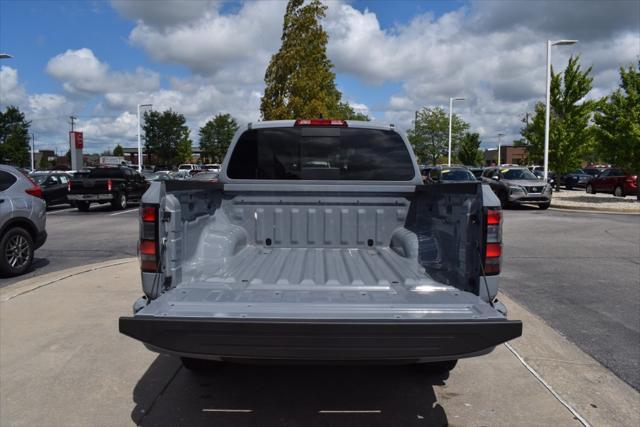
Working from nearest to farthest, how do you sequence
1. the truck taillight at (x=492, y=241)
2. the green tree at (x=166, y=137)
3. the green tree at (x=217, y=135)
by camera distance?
the truck taillight at (x=492, y=241)
the green tree at (x=166, y=137)
the green tree at (x=217, y=135)

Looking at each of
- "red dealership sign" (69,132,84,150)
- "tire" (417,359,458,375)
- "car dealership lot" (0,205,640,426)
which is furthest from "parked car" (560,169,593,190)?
"red dealership sign" (69,132,84,150)

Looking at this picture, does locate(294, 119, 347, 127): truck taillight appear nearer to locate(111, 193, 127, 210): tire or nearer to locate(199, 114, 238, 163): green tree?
locate(111, 193, 127, 210): tire

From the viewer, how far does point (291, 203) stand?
14.5ft

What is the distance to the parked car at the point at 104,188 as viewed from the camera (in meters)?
19.3

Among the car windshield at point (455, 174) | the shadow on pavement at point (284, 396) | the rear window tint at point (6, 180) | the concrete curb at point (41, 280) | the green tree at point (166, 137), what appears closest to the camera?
the shadow on pavement at point (284, 396)

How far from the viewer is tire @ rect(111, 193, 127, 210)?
65.5 ft

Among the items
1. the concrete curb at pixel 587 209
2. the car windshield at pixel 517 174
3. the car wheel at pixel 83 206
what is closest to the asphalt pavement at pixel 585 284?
the concrete curb at pixel 587 209

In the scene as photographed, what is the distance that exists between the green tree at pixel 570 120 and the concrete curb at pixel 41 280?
24234mm

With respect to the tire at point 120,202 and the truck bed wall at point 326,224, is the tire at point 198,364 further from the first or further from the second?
the tire at point 120,202

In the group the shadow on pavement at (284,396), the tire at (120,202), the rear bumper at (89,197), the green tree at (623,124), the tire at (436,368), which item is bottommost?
the shadow on pavement at (284,396)

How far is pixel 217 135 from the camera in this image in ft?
289

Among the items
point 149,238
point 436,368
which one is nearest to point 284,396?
point 436,368

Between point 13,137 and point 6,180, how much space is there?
57012 millimetres

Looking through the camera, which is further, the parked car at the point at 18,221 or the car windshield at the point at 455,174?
the car windshield at the point at 455,174
